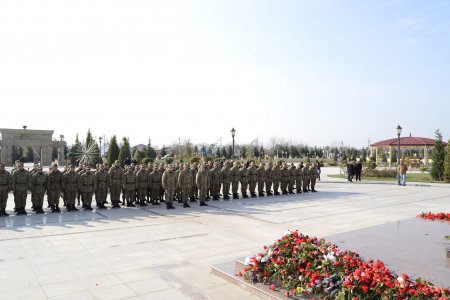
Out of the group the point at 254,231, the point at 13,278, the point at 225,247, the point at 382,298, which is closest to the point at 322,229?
the point at 254,231

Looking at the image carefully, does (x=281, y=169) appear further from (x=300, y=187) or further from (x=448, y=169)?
(x=448, y=169)

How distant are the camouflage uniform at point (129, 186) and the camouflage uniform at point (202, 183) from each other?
240 cm

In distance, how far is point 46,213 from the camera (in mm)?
12258

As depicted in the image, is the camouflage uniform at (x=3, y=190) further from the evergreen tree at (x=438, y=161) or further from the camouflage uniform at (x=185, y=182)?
the evergreen tree at (x=438, y=161)

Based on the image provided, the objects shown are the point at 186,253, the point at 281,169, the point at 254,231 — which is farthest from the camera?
the point at 281,169

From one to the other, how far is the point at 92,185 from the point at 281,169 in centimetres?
896

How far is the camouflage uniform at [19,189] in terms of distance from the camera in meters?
12.1

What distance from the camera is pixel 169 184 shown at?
536 inches

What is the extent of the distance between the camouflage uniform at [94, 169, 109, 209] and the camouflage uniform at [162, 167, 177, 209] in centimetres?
214

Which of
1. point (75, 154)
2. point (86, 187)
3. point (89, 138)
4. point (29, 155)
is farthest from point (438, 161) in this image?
point (29, 155)

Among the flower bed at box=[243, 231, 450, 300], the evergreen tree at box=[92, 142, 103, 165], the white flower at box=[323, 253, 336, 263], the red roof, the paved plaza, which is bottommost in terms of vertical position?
the paved plaza

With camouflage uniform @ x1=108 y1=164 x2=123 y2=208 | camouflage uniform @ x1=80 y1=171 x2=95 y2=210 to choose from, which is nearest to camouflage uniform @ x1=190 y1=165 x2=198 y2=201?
camouflage uniform @ x1=108 y1=164 x2=123 y2=208

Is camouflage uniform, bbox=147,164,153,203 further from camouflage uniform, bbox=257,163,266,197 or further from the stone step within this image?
the stone step

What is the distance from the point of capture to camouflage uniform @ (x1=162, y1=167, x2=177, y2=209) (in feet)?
44.2
